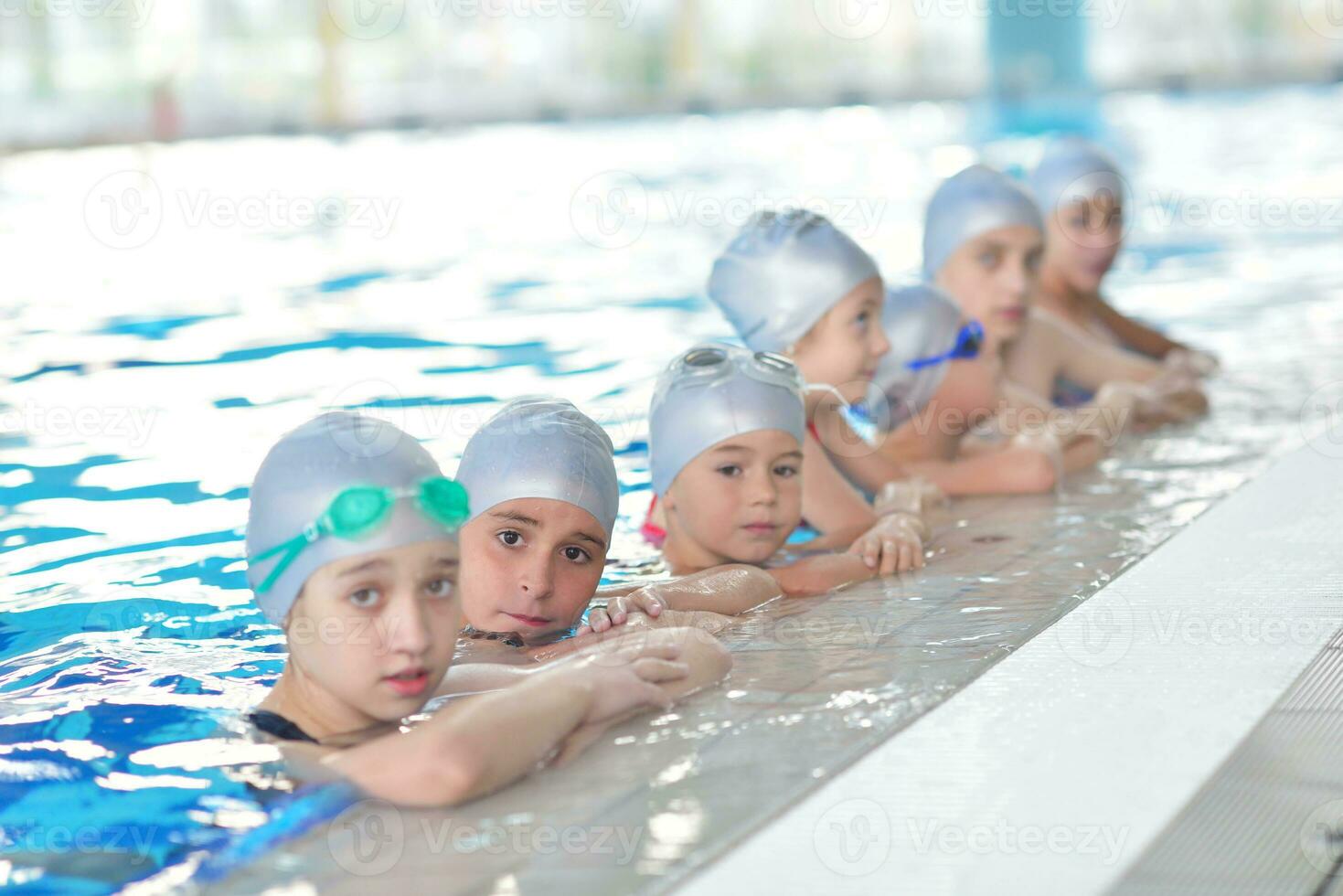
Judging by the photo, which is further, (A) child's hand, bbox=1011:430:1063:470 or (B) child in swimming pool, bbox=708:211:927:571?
(A) child's hand, bbox=1011:430:1063:470

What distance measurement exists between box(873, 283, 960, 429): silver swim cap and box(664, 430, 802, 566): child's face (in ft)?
4.22

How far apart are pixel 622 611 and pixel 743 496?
72 cm

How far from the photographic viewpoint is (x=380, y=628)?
2914mm

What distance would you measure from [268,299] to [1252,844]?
941 centimetres

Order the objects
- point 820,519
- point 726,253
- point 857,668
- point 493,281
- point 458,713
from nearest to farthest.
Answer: point 458,713
point 857,668
point 820,519
point 726,253
point 493,281

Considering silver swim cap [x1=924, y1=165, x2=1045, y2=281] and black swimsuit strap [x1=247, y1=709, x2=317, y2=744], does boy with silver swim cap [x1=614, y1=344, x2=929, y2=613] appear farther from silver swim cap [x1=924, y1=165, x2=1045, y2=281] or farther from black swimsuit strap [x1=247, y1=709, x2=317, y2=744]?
silver swim cap [x1=924, y1=165, x2=1045, y2=281]

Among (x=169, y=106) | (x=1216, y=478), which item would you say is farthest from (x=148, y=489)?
(x=169, y=106)

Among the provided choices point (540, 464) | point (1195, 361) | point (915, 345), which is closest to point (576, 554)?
point (540, 464)

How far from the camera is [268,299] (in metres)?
11.0

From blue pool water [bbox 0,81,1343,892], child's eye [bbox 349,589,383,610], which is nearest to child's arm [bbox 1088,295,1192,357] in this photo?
blue pool water [bbox 0,81,1343,892]

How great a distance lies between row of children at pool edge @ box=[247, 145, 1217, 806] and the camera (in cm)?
294

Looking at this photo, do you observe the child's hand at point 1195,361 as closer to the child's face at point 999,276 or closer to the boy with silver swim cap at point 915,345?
the child's face at point 999,276

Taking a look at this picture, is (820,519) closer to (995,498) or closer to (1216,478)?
(995,498)

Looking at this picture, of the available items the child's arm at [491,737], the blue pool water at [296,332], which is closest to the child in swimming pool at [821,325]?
the blue pool water at [296,332]
